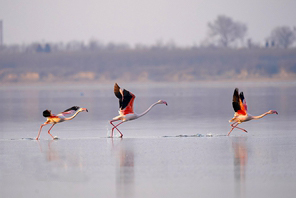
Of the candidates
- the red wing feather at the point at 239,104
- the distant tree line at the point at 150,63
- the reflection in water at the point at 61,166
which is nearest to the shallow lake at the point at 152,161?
the reflection in water at the point at 61,166

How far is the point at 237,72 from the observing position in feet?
221

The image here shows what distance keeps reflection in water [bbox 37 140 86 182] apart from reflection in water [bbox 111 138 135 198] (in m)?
0.49

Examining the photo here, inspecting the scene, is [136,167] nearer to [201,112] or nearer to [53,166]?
[53,166]

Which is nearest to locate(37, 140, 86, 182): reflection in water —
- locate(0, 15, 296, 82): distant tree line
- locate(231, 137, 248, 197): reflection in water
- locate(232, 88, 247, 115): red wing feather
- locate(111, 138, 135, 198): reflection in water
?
locate(111, 138, 135, 198): reflection in water

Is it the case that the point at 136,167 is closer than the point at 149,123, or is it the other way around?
the point at 136,167

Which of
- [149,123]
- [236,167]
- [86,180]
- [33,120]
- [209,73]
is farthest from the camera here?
[209,73]

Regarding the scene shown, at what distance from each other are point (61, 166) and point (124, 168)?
0.90 meters

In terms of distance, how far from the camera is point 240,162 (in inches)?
369

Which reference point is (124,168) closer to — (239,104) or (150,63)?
(239,104)

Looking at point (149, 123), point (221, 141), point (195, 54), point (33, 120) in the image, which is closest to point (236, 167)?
point (221, 141)

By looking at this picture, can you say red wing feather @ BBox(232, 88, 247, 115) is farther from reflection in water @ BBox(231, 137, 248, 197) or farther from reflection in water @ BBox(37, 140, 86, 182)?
reflection in water @ BBox(37, 140, 86, 182)

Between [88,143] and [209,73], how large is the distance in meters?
56.0

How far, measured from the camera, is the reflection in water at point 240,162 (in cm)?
767

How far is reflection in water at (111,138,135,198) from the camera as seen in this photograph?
7.71 meters
